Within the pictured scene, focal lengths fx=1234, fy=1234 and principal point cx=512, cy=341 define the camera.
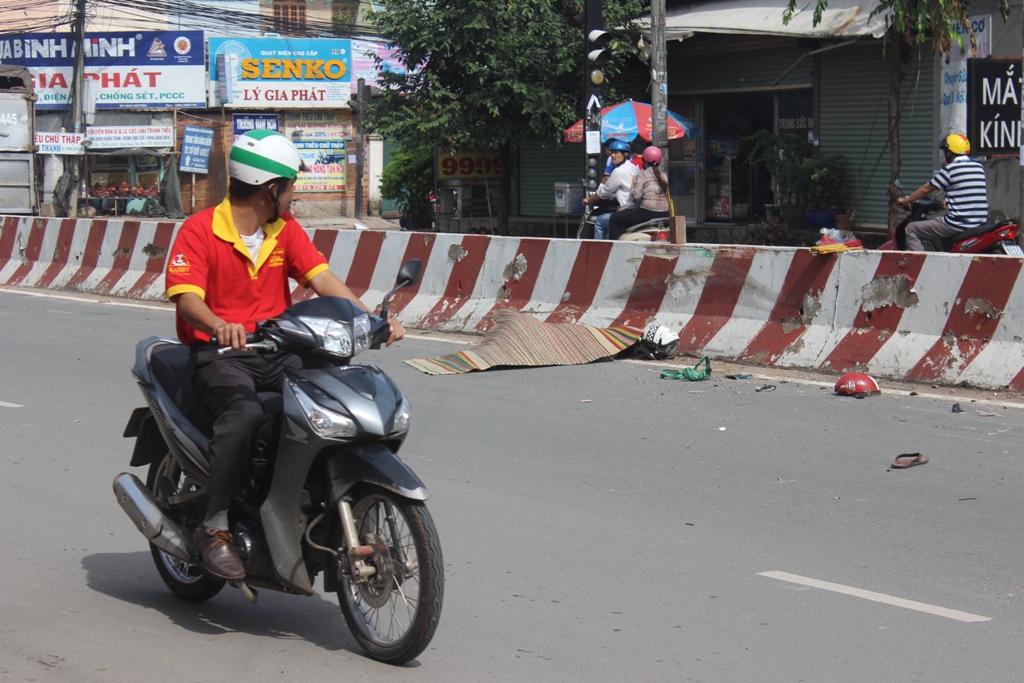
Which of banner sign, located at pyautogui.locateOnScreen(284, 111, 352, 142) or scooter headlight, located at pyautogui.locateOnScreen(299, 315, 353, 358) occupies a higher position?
banner sign, located at pyautogui.locateOnScreen(284, 111, 352, 142)

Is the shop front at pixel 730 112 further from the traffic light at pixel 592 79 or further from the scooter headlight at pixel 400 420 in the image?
the scooter headlight at pixel 400 420

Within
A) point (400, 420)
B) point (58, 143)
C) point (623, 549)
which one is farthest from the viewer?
point (58, 143)

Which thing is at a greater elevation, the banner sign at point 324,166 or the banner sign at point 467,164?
the banner sign at point 324,166

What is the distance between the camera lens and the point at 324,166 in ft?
126

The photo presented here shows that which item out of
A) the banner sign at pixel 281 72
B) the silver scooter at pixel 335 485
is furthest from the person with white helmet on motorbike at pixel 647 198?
the banner sign at pixel 281 72

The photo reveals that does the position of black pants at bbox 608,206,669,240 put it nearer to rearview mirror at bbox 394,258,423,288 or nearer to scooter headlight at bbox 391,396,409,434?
rearview mirror at bbox 394,258,423,288

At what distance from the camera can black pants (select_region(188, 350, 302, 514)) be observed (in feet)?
13.2

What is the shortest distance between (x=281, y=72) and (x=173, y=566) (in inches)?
1365

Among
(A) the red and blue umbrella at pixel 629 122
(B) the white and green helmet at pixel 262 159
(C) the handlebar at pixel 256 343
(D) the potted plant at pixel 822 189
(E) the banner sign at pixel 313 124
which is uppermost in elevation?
(E) the banner sign at pixel 313 124

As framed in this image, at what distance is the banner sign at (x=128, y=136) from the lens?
35781mm

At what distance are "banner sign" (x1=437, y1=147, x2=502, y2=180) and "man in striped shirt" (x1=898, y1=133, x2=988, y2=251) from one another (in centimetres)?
1408

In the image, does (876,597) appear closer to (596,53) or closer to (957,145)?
(957,145)

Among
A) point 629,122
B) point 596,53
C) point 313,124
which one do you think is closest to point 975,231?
point 596,53

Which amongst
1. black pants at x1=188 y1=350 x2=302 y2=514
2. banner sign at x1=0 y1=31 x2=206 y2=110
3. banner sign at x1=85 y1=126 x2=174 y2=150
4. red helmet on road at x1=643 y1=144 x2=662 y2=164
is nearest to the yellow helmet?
red helmet on road at x1=643 y1=144 x2=662 y2=164
